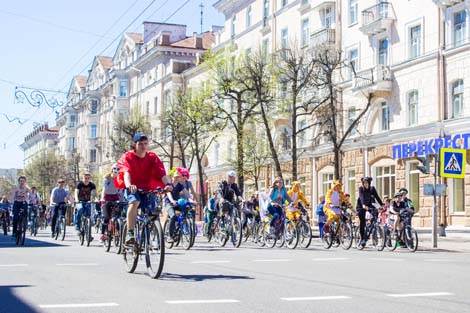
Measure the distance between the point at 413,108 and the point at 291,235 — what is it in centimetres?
1924

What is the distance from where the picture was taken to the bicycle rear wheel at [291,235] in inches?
810

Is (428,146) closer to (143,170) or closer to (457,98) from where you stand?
(457,98)

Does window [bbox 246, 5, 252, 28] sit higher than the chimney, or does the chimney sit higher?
the chimney

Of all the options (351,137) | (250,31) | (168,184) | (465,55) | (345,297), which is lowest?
(345,297)

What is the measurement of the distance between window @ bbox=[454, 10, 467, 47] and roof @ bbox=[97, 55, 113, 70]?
65113 mm

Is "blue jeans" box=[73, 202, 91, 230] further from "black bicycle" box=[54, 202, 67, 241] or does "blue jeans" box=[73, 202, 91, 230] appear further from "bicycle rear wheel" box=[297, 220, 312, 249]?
"bicycle rear wheel" box=[297, 220, 312, 249]

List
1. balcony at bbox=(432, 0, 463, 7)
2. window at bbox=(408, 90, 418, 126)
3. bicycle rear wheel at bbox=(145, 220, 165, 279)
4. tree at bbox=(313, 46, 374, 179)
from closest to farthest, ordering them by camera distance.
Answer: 1. bicycle rear wheel at bbox=(145, 220, 165, 279)
2. balcony at bbox=(432, 0, 463, 7)
3. tree at bbox=(313, 46, 374, 179)
4. window at bbox=(408, 90, 418, 126)

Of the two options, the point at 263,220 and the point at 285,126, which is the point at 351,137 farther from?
the point at 263,220

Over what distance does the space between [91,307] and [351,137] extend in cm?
3622

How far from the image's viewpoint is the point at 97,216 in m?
21.2

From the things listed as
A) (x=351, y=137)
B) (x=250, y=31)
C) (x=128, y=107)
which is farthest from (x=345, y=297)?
(x=128, y=107)

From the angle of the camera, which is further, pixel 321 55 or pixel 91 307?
pixel 321 55

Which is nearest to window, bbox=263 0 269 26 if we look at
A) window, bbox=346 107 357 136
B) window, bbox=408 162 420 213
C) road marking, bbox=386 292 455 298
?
window, bbox=346 107 357 136

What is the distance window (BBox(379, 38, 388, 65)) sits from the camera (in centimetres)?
4097
